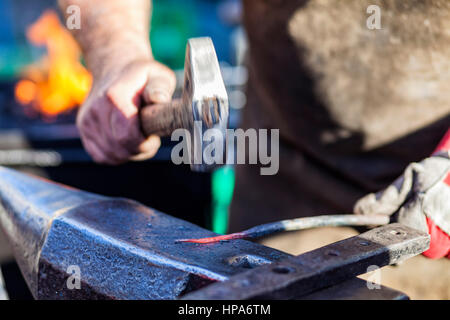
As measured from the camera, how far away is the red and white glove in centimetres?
69

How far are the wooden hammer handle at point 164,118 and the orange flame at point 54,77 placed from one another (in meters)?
1.02

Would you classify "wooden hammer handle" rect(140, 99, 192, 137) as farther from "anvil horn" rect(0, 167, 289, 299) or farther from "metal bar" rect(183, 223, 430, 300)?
"metal bar" rect(183, 223, 430, 300)

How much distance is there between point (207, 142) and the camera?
0.71m

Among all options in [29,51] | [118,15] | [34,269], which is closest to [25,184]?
[34,269]

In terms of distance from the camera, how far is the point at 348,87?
44.9 inches

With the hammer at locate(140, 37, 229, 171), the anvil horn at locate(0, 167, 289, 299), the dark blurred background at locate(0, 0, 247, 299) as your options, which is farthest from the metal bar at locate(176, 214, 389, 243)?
the dark blurred background at locate(0, 0, 247, 299)

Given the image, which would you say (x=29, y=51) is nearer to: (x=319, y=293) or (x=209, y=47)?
(x=209, y=47)

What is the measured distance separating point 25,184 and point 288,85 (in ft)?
2.50

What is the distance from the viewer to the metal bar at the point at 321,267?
0.47m

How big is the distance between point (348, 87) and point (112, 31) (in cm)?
67

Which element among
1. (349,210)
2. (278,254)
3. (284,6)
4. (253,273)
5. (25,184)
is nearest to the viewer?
(253,273)

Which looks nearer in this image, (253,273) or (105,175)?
(253,273)

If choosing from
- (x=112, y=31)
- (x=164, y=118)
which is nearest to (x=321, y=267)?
(x=164, y=118)

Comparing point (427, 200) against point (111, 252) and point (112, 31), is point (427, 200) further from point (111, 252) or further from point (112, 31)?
point (112, 31)
